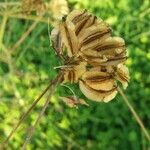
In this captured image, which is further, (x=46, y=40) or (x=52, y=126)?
(x=46, y=40)

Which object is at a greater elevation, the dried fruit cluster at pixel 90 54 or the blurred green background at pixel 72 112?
the dried fruit cluster at pixel 90 54

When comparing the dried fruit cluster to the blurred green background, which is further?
the blurred green background

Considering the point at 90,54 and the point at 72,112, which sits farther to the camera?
the point at 72,112

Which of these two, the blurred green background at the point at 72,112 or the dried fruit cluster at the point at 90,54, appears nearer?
the dried fruit cluster at the point at 90,54

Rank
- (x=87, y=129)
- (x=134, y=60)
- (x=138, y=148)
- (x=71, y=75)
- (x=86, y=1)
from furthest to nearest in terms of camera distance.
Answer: (x=86, y=1) → (x=134, y=60) → (x=87, y=129) → (x=138, y=148) → (x=71, y=75)

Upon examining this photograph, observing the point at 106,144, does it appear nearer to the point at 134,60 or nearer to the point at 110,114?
the point at 110,114

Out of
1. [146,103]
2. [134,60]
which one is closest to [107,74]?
[146,103]

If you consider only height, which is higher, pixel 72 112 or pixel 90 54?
pixel 90 54

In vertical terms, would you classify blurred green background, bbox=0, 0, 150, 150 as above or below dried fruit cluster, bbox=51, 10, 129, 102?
below
